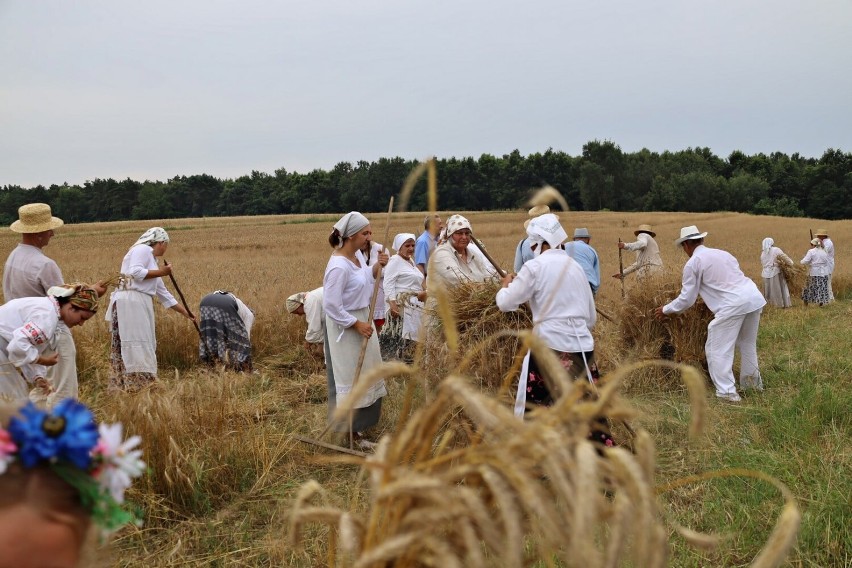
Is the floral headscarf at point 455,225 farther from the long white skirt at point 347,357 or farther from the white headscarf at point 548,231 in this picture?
the white headscarf at point 548,231

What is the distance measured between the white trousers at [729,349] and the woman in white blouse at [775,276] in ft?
21.2

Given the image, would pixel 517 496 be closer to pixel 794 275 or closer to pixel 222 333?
pixel 222 333

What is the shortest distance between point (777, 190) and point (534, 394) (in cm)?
6736

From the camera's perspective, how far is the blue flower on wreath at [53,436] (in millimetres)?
1065

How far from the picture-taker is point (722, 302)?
20.0 feet

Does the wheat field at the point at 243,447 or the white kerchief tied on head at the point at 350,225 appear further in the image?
the white kerchief tied on head at the point at 350,225

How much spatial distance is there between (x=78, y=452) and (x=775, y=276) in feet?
43.0

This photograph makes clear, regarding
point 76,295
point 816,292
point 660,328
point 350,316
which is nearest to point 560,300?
point 350,316

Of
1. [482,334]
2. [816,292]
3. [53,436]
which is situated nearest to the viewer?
[53,436]

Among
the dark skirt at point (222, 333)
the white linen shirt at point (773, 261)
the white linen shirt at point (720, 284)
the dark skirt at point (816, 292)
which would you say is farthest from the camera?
the dark skirt at point (816, 292)

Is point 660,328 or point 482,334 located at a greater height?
point 482,334

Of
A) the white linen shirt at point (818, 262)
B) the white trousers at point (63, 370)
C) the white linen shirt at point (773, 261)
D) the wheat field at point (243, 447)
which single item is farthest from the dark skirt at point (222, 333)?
the white linen shirt at point (818, 262)

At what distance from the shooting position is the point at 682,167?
66.5 meters

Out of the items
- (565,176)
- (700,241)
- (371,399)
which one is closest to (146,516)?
(371,399)
